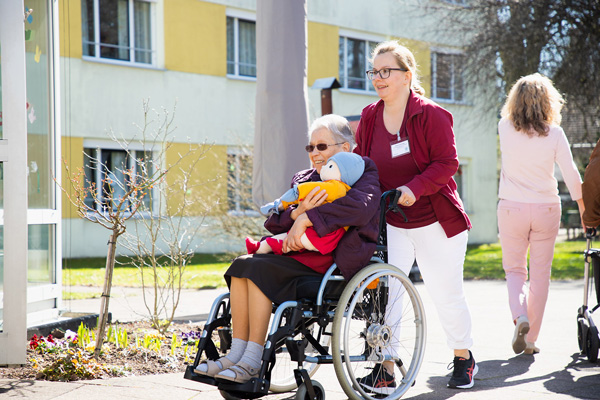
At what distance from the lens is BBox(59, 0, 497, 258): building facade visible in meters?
14.6

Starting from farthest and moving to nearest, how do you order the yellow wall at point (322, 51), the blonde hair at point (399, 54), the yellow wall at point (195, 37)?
the yellow wall at point (322, 51)
the yellow wall at point (195, 37)
the blonde hair at point (399, 54)

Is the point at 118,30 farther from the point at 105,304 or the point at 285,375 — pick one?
the point at 285,375

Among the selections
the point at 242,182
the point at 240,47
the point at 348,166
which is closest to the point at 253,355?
the point at 348,166

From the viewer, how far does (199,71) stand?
16.6 metres

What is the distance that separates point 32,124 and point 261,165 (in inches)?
69.9

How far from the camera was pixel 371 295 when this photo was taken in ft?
12.6

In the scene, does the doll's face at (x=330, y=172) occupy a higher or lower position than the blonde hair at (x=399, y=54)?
lower

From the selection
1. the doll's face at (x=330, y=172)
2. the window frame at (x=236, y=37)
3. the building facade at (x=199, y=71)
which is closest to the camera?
the doll's face at (x=330, y=172)

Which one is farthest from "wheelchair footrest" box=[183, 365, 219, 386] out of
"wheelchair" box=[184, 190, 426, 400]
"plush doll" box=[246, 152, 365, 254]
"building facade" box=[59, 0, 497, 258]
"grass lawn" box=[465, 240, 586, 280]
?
"building facade" box=[59, 0, 497, 258]

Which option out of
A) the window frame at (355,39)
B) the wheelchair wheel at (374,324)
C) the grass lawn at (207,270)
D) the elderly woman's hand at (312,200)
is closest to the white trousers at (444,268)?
the wheelchair wheel at (374,324)

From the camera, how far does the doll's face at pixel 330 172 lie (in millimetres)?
3730

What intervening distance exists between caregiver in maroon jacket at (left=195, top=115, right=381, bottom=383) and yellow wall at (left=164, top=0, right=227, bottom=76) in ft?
42.5

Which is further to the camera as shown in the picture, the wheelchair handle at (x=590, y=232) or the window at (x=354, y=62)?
the window at (x=354, y=62)

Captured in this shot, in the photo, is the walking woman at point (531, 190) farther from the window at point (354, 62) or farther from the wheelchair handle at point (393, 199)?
the window at point (354, 62)
